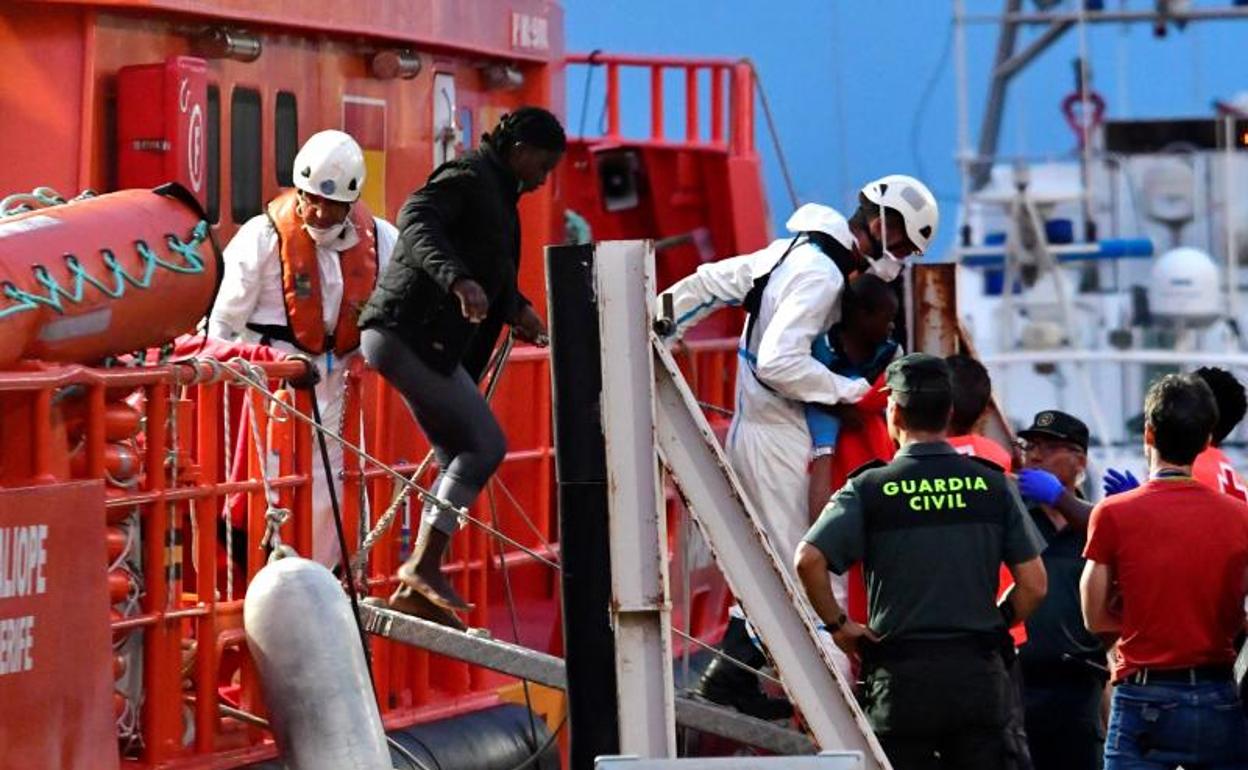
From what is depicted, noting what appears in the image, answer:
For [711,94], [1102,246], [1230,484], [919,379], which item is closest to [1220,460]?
[1230,484]

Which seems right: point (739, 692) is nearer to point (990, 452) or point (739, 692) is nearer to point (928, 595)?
point (990, 452)

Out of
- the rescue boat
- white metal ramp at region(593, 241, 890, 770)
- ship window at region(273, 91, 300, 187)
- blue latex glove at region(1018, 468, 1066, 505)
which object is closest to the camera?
white metal ramp at region(593, 241, 890, 770)

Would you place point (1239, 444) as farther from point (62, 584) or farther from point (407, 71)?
point (62, 584)

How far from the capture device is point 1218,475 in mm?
7320

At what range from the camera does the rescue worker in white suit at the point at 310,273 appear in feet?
28.6

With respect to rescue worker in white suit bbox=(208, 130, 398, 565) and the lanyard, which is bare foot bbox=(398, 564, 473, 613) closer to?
rescue worker in white suit bbox=(208, 130, 398, 565)

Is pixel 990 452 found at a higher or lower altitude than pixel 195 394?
lower

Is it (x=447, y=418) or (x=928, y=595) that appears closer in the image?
(x=928, y=595)

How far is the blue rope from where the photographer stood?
6785 millimetres

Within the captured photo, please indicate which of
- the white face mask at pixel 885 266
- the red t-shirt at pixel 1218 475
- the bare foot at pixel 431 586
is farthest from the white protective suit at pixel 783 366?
the red t-shirt at pixel 1218 475

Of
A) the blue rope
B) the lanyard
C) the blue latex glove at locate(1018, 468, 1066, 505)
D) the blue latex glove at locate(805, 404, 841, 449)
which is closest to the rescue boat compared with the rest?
the blue rope

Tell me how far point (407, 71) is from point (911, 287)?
6.53 feet

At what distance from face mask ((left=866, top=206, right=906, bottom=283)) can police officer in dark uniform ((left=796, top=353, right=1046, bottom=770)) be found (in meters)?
1.82

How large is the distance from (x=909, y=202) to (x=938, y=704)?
2274mm
